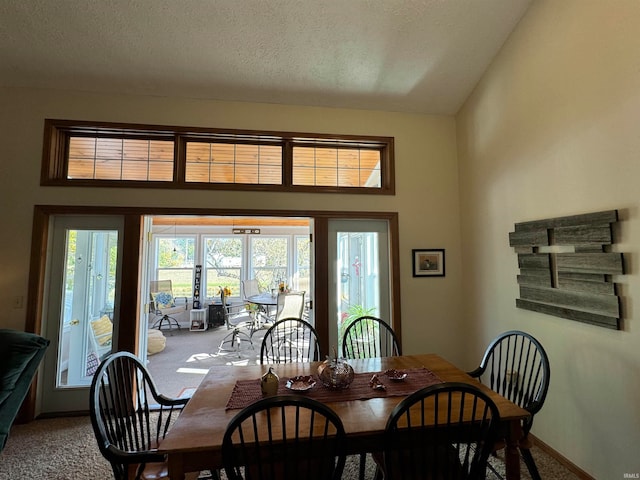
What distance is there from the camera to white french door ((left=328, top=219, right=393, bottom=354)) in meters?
3.39

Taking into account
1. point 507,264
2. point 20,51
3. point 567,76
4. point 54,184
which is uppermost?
point 20,51

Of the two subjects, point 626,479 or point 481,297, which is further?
point 481,297

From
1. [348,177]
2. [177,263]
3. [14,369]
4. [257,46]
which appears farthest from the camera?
[177,263]

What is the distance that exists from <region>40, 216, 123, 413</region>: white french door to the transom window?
1.71ft

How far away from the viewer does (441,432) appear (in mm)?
1449

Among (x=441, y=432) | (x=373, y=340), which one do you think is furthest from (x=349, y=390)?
(x=373, y=340)

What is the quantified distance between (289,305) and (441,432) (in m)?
3.45

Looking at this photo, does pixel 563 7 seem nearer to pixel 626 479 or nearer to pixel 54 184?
pixel 626 479

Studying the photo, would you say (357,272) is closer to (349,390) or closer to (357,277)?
(357,277)

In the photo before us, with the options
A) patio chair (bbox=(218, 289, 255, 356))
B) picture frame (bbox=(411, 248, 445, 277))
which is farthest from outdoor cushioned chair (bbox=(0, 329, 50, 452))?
picture frame (bbox=(411, 248, 445, 277))

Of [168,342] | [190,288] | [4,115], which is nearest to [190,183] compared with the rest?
[4,115]

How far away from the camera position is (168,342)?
19.0ft

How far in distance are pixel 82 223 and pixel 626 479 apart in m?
4.84

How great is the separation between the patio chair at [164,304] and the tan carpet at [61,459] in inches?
152
